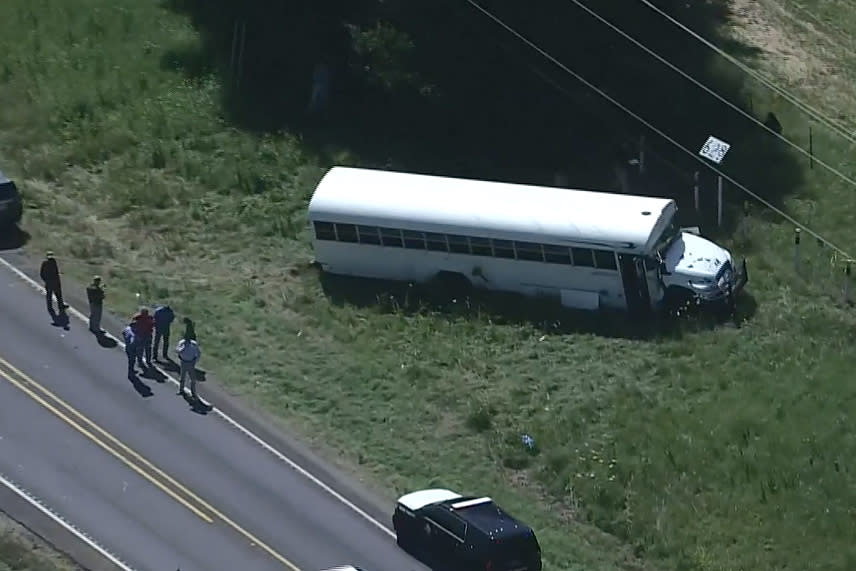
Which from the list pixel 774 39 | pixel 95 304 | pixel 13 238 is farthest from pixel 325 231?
pixel 774 39

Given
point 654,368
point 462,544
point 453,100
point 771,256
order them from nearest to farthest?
1. point 462,544
2. point 654,368
3. point 771,256
4. point 453,100

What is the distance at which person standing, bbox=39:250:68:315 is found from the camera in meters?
37.5

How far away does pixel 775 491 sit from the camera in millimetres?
33875

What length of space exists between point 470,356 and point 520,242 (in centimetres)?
329

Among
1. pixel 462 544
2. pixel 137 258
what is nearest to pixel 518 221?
pixel 137 258

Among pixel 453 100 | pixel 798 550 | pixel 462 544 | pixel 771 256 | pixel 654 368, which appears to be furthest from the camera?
pixel 453 100

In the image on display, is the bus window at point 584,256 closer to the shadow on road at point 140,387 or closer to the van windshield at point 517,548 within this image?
the shadow on road at point 140,387

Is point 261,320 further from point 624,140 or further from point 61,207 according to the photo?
point 624,140

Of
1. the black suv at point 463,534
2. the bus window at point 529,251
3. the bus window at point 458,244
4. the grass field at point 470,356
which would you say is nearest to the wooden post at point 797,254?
the grass field at point 470,356

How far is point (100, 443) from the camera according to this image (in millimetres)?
33781

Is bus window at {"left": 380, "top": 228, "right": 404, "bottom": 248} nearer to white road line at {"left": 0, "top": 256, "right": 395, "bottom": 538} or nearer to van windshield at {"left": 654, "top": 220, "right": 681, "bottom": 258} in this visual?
van windshield at {"left": 654, "top": 220, "right": 681, "bottom": 258}

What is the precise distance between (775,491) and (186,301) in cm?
1333

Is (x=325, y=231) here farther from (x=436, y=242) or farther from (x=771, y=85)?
(x=771, y=85)

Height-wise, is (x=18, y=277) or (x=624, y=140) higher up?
(x=624, y=140)
